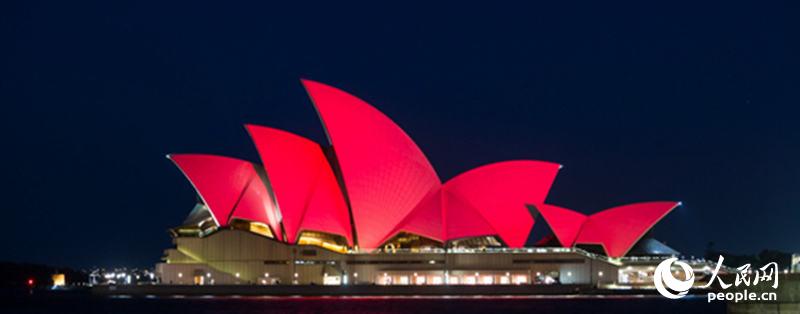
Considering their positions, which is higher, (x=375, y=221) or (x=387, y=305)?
(x=375, y=221)

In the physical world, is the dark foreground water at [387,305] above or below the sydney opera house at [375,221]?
below

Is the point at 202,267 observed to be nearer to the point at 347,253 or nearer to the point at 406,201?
the point at 347,253

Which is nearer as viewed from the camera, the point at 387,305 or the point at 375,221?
the point at 387,305

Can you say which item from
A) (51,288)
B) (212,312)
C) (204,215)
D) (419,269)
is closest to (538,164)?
(419,269)

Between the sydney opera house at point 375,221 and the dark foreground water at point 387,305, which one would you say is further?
the sydney opera house at point 375,221
